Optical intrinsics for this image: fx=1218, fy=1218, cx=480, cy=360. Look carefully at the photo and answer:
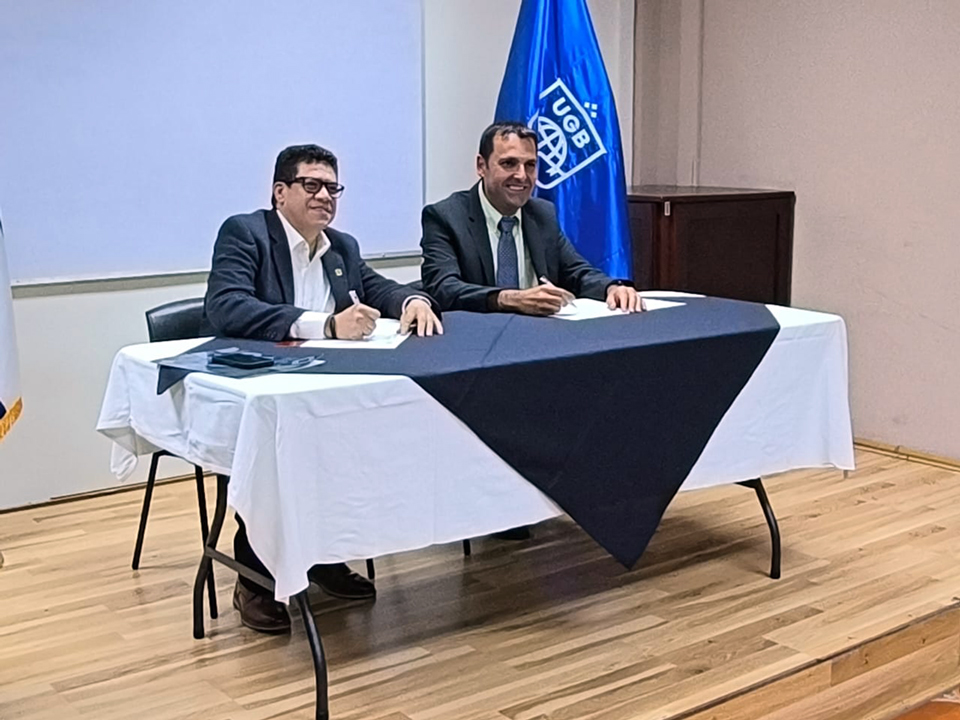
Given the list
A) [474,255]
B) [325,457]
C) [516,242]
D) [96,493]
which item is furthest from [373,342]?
[96,493]

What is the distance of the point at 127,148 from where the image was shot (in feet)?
A: 12.7

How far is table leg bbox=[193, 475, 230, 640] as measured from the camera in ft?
9.18

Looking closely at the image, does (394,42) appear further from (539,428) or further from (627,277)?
(539,428)

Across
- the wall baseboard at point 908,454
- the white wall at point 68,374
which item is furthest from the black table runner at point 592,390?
the wall baseboard at point 908,454

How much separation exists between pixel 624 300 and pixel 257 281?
3.16 ft

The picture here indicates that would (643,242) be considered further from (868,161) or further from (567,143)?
(868,161)

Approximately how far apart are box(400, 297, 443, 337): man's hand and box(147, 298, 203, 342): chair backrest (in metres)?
0.61

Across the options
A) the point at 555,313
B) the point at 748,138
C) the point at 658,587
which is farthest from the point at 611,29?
the point at 658,587

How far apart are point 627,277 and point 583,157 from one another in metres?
0.47

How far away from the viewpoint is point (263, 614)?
287 cm

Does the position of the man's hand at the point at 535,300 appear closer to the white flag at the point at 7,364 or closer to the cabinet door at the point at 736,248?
the white flag at the point at 7,364

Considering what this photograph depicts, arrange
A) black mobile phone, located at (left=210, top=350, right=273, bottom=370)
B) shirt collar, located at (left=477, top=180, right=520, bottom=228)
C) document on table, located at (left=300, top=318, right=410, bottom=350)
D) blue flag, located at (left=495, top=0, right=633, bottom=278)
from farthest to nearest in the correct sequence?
blue flag, located at (left=495, top=0, right=633, bottom=278) < shirt collar, located at (left=477, top=180, right=520, bottom=228) < document on table, located at (left=300, top=318, right=410, bottom=350) < black mobile phone, located at (left=210, top=350, right=273, bottom=370)

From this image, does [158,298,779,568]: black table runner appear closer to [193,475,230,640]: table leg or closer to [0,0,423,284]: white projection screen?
[193,475,230,640]: table leg

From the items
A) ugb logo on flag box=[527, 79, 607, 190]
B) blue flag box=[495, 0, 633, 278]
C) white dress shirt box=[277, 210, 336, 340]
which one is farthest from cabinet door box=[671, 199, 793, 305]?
white dress shirt box=[277, 210, 336, 340]
